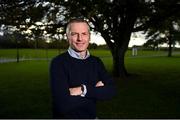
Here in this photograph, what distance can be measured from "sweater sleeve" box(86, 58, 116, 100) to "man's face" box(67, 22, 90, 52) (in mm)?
366

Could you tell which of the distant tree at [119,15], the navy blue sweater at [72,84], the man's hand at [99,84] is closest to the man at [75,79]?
the navy blue sweater at [72,84]

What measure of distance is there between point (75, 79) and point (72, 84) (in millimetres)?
62

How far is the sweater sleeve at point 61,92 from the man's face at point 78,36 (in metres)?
0.27

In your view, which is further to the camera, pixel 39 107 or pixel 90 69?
pixel 39 107

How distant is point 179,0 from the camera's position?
79.3 feet

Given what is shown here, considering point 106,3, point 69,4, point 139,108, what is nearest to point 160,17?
point 106,3

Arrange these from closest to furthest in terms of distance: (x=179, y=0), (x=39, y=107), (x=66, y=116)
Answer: (x=66, y=116)
(x=39, y=107)
(x=179, y=0)

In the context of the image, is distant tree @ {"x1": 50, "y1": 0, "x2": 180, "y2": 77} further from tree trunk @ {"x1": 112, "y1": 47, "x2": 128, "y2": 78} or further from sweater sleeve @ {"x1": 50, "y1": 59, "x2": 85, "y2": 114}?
sweater sleeve @ {"x1": 50, "y1": 59, "x2": 85, "y2": 114}

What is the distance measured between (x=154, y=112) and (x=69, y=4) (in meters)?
10.1

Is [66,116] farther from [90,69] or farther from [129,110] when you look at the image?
[129,110]

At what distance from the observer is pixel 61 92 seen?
4.18 m

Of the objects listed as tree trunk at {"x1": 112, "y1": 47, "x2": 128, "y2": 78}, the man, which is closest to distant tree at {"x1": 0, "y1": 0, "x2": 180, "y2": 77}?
tree trunk at {"x1": 112, "y1": 47, "x2": 128, "y2": 78}

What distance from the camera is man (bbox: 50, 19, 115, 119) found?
419cm

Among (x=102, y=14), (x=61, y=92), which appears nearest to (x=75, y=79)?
(x=61, y=92)
